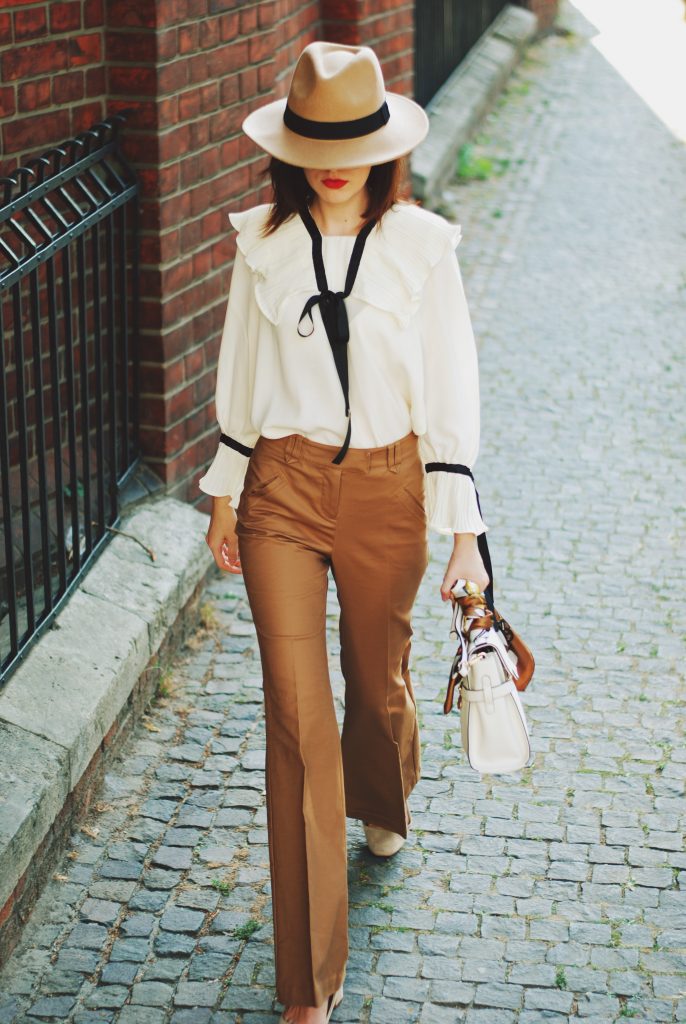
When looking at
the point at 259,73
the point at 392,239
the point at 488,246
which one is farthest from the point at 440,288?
the point at 488,246

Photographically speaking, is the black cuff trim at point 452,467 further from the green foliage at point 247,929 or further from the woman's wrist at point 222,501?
the green foliage at point 247,929

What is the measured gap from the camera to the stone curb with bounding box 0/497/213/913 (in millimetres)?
3480

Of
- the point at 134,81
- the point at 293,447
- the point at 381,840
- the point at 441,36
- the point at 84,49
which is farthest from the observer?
the point at 441,36

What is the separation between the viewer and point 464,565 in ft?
10.8

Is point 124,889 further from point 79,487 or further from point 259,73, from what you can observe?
point 259,73

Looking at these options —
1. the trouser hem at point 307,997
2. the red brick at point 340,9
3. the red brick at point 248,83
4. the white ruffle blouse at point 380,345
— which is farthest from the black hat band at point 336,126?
the red brick at point 340,9

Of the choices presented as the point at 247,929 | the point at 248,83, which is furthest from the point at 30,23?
the point at 247,929

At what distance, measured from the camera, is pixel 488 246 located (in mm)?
9336

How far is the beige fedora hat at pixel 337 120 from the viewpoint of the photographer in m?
3.07

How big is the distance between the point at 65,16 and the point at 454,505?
2168mm

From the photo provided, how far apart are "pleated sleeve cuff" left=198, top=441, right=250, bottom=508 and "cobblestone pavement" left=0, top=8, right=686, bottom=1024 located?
105 cm

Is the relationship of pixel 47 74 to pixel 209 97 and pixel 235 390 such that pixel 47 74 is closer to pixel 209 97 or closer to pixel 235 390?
pixel 209 97

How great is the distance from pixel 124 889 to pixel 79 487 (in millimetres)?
1581

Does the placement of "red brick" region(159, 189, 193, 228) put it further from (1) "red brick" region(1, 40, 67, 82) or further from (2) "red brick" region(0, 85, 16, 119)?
(2) "red brick" region(0, 85, 16, 119)
